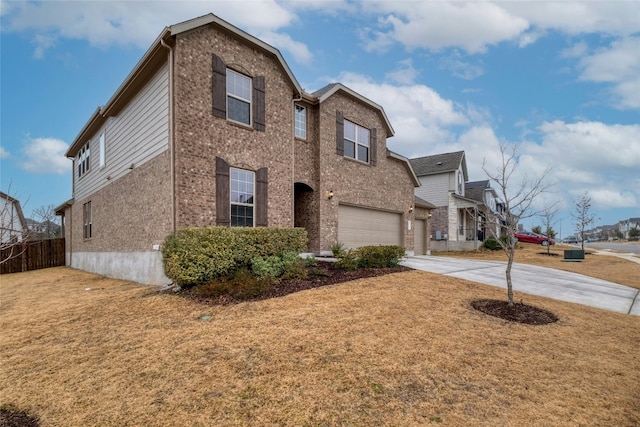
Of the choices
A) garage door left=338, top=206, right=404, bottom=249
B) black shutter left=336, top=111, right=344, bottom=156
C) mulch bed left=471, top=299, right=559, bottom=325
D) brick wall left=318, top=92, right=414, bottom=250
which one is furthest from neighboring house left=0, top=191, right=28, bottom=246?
black shutter left=336, top=111, right=344, bottom=156

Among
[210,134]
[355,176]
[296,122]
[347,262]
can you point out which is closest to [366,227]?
[355,176]

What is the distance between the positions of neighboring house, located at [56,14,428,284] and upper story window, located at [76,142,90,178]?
19.6 inches

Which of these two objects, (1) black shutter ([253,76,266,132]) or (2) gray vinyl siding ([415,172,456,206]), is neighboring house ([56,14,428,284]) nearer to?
(1) black shutter ([253,76,266,132])

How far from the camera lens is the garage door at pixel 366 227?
1435cm

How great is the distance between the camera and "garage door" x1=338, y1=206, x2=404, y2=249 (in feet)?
47.1

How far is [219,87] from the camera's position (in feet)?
32.1

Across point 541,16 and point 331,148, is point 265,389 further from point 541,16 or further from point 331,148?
point 541,16

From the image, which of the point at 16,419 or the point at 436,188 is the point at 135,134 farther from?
the point at 436,188

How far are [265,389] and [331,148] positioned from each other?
440 inches

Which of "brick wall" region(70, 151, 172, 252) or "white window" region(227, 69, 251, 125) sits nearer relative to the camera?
"brick wall" region(70, 151, 172, 252)

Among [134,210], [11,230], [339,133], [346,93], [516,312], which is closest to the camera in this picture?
[11,230]

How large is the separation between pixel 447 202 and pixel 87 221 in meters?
23.2

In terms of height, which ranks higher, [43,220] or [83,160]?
[83,160]

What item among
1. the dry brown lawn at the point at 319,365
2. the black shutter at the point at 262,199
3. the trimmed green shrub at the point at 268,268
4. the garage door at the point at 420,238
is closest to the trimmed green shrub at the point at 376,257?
the trimmed green shrub at the point at 268,268
